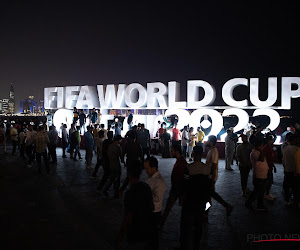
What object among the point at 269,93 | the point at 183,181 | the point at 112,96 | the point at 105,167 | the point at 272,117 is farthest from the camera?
the point at 112,96

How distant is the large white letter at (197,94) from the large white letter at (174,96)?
0.54 meters

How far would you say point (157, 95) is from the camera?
Result: 18.3 metres

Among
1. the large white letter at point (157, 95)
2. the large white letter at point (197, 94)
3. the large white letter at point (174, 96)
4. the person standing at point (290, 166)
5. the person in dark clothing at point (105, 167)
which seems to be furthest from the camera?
the large white letter at point (157, 95)

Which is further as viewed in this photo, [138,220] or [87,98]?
[87,98]

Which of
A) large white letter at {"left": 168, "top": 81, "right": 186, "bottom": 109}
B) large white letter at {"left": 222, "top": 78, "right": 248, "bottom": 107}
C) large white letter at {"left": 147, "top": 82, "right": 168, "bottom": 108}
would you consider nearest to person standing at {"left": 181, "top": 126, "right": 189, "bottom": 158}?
large white letter at {"left": 168, "top": 81, "right": 186, "bottom": 109}

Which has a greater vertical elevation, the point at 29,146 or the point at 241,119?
the point at 241,119

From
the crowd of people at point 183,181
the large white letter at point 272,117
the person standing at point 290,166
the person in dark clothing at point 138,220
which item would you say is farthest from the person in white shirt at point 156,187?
the large white letter at point 272,117

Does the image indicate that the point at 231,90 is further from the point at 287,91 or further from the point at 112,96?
the point at 112,96

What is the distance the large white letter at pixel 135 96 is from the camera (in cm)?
1869

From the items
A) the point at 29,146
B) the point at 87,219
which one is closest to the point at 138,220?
the point at 87,219

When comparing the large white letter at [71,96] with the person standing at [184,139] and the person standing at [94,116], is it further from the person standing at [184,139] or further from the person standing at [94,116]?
the person standing at [184,139]

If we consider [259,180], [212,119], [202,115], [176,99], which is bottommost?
[259,180]

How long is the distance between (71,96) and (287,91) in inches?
529

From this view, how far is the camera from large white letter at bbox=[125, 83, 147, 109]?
61.3 ft
